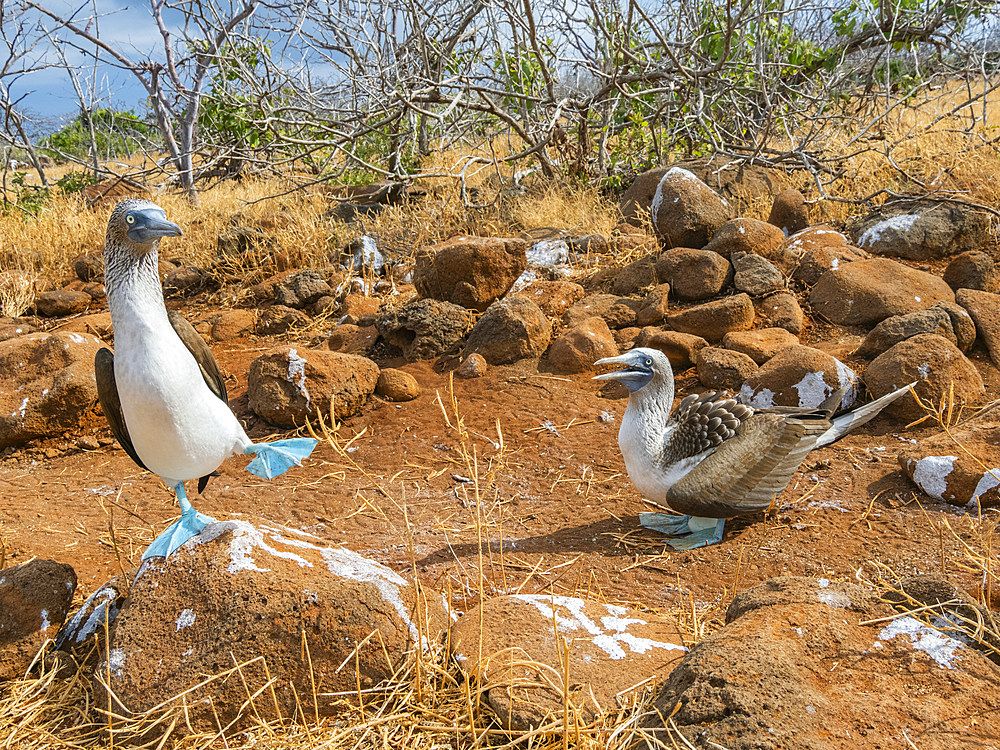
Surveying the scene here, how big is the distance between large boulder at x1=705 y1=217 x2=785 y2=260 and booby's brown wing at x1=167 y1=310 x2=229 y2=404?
15.7ft

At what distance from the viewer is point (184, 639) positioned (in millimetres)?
2381

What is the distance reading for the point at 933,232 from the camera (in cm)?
630

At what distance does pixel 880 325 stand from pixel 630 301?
198 centimetres

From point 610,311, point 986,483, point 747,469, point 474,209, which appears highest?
point 474,209

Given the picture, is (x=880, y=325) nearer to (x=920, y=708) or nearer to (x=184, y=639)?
(x=920, y=708)

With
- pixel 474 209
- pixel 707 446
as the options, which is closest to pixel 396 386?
pixel 707 446

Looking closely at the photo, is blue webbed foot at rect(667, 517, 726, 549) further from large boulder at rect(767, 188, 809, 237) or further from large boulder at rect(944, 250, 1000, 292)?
large boulder at rect(767, 188, 809, 237)

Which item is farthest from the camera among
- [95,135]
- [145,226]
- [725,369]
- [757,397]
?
[95,135]

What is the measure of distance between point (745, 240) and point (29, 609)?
5.75 m

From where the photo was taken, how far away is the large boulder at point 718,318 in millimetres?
5602

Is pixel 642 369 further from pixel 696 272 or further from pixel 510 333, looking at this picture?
pixel 696 272

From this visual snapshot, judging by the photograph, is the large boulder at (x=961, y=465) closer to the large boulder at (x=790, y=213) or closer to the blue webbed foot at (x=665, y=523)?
the blue webbed foot at (x=665, y=523)

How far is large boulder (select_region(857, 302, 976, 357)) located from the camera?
496 centimetres

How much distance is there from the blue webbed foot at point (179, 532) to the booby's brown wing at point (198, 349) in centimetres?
42
